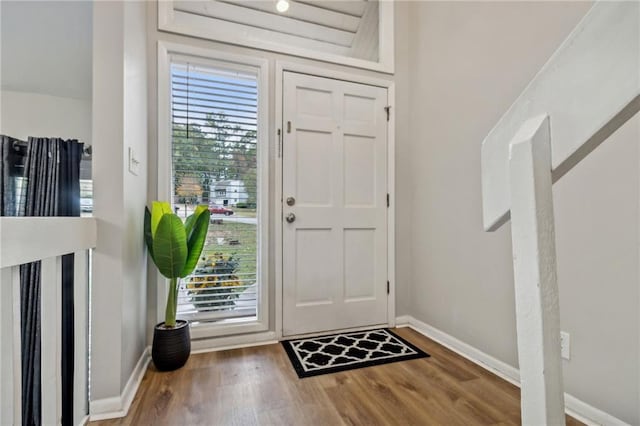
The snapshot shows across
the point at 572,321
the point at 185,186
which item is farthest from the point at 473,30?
the point at 185,186

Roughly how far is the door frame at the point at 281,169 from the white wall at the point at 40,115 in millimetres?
1790

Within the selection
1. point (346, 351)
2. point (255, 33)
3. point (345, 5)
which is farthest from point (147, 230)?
point (345, 5)

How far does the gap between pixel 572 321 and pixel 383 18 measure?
2.59 m

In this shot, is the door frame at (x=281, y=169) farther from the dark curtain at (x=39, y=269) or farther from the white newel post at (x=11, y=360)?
the white newel post at (x=11, y=360)

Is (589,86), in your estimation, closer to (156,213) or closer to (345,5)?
(156,213)

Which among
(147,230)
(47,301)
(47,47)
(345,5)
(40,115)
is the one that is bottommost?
(47,301)

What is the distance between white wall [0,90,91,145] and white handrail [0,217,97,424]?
196cm

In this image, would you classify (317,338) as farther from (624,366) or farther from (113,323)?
(624,366)

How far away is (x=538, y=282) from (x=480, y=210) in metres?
1.79

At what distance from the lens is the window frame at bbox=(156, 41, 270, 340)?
85.4 inches

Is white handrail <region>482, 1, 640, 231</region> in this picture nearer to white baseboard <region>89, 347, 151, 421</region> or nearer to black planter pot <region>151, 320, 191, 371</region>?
white baseboard <region>89, 347, 151, 421</region>

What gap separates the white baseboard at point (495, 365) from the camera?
4.77 feet

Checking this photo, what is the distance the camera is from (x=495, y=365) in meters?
1.95

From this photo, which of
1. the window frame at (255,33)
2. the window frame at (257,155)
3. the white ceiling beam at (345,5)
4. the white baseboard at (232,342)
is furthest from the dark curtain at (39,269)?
the white ceiling beam at (345,5)
